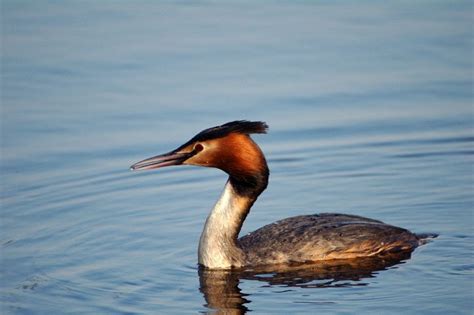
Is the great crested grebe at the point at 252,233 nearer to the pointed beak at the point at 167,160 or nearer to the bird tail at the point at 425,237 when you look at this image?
the pointed beak at the point at 167,160

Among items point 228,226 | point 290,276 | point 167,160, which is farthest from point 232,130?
point 290,276

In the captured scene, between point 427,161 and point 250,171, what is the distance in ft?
13.2

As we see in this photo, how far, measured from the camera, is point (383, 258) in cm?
1293

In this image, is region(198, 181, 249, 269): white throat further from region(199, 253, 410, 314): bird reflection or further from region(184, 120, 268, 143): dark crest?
region(184, 120, 268, 143): dark crest

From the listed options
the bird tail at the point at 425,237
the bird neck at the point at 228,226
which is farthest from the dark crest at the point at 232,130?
the bird tail at the point at 425,237

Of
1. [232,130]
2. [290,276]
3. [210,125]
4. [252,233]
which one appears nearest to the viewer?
[290,276]

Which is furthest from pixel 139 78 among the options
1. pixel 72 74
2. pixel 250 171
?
pixel 250 171

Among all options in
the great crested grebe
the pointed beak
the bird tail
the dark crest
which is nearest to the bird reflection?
the great crested grebe

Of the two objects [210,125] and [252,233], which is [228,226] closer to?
[252,233]

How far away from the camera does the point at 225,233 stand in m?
12.7

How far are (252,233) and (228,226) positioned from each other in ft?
1.26

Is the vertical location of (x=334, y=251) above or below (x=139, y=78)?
below

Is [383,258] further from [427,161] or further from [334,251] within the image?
[427,161]

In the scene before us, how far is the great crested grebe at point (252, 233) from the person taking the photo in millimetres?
12594
